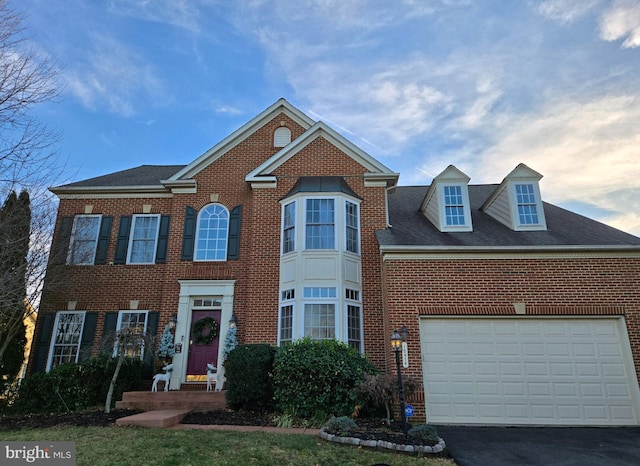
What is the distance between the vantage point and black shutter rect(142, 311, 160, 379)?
11875mm

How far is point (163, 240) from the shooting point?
44.5ft

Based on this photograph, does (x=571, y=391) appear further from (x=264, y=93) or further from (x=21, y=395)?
(x=21, y=395)

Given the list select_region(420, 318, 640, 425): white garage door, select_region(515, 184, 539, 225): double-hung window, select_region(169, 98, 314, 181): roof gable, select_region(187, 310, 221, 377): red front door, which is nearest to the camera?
select_region(420, 318, 640, 425): white garage door

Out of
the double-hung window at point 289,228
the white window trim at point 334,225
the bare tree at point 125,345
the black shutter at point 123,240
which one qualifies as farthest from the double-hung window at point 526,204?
the black shutter at point 123,240

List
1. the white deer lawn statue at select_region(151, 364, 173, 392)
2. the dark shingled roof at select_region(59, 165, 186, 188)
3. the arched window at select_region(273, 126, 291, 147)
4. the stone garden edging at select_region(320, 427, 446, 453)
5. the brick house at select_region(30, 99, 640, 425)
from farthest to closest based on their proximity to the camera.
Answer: the dark shingled roof at select_region(59, 165, 186, 188) → the arched window at select_region(273, 126, 291, 147) → the white deer lawn statue at select_region(151, 364, 173, 392) → the brick house at select_region(30, 99, 640, 425) → the stone garden edging at select_region(320, 427, 446, 453)

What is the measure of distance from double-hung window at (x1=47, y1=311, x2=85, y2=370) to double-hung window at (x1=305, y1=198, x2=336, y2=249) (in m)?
8.32

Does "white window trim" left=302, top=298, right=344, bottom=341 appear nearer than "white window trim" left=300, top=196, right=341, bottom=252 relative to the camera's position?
Yes

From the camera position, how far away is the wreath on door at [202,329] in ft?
39.8

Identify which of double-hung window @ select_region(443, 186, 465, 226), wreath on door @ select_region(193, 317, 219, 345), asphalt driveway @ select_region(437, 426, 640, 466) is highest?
double-hung window @ select_region(443, 186, 465, 226)

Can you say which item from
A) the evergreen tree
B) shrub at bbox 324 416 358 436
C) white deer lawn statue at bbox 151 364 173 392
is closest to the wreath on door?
white deer lawn statue at bbox 151 364 173 392

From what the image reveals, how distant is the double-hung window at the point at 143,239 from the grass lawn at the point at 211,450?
6.71 m

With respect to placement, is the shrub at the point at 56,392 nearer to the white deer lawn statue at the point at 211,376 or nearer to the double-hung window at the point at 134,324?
the double-hung window at the point at 134,324

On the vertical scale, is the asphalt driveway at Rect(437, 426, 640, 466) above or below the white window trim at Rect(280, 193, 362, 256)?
below

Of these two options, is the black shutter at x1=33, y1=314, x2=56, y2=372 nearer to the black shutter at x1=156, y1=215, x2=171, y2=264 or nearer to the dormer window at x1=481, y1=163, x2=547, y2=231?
the black shutter at x1=156, y1=215, x2=171, y2=264
